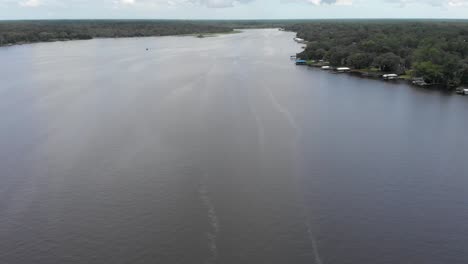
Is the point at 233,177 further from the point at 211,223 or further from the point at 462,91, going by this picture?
the point at 462,91

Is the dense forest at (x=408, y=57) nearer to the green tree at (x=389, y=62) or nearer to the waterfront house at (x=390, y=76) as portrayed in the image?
the green tree at (x=389, y=62)

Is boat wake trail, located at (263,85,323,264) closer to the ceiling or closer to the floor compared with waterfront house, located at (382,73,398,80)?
closer to the floor

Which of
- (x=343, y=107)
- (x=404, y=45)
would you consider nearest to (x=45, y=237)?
(x=343, y=107)

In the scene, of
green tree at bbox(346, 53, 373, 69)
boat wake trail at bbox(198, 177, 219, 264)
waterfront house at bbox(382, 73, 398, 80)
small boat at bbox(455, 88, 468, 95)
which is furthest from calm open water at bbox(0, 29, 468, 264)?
green tree at bbox(346, 53, 373, 69)

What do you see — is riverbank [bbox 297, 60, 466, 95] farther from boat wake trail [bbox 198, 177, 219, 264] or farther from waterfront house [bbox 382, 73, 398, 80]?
boat wake trail [bbox 198, 177, 219, 264]

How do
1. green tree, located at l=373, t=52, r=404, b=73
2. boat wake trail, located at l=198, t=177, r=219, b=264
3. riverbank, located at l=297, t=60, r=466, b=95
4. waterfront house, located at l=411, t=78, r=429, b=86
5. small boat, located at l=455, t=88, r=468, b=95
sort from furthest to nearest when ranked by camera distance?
green tree, located at l=373, t=52, r=404, b=73, waterfront house, located at l=411, t=78, r=429, b=86, riverbank, located at l=297, t=60, r=466, b=95, small boat, located at l=455, t=88, r=468, b=95, boat wake trail, located at l=198, t=177, r=219, b=264

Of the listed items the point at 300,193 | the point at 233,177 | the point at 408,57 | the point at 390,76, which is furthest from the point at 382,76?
the point at 300,193
